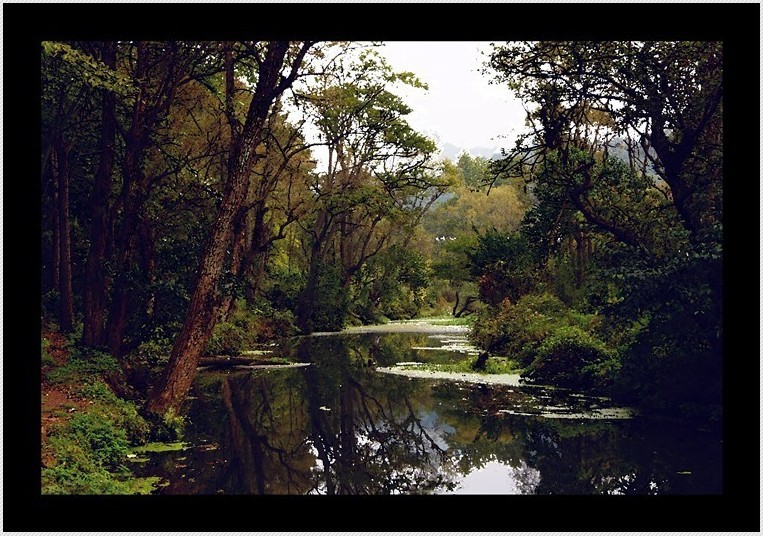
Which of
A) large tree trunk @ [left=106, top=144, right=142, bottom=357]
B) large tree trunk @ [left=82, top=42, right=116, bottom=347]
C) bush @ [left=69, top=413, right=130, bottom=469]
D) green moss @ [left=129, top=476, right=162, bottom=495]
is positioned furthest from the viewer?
large tree trunk @ [left=106, top=144, right=142, bottom=357]

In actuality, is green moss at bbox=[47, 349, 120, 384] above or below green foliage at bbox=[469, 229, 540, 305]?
below

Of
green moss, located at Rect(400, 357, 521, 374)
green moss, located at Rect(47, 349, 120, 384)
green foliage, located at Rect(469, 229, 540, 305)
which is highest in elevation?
green foliage, located at Rect(469, 229, 540, 305)

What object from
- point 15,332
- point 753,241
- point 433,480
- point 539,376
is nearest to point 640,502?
point 433,480

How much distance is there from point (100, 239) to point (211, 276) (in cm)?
541

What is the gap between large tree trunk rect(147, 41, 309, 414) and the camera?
1271 centimetres

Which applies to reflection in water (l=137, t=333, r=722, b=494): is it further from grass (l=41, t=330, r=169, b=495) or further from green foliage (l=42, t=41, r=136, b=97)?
green foliage (l=42, t=41, r=136, b=97)

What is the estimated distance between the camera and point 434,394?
17328mm

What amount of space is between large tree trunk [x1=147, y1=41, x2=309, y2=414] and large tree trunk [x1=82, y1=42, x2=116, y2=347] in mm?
4620

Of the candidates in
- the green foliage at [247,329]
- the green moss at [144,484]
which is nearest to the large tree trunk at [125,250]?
the green foliage at [247,329]

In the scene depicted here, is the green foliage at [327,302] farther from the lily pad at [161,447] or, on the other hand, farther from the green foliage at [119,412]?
the lily pad at [161,447]

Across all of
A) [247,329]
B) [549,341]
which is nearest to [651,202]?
[549,341]

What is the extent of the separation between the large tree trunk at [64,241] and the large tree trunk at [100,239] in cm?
150

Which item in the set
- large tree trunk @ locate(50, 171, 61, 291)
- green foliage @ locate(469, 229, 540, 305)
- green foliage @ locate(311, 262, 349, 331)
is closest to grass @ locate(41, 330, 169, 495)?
large tree trunk @ locate(50, 171, 61, 291)

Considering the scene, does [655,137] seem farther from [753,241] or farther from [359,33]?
[359,33]
